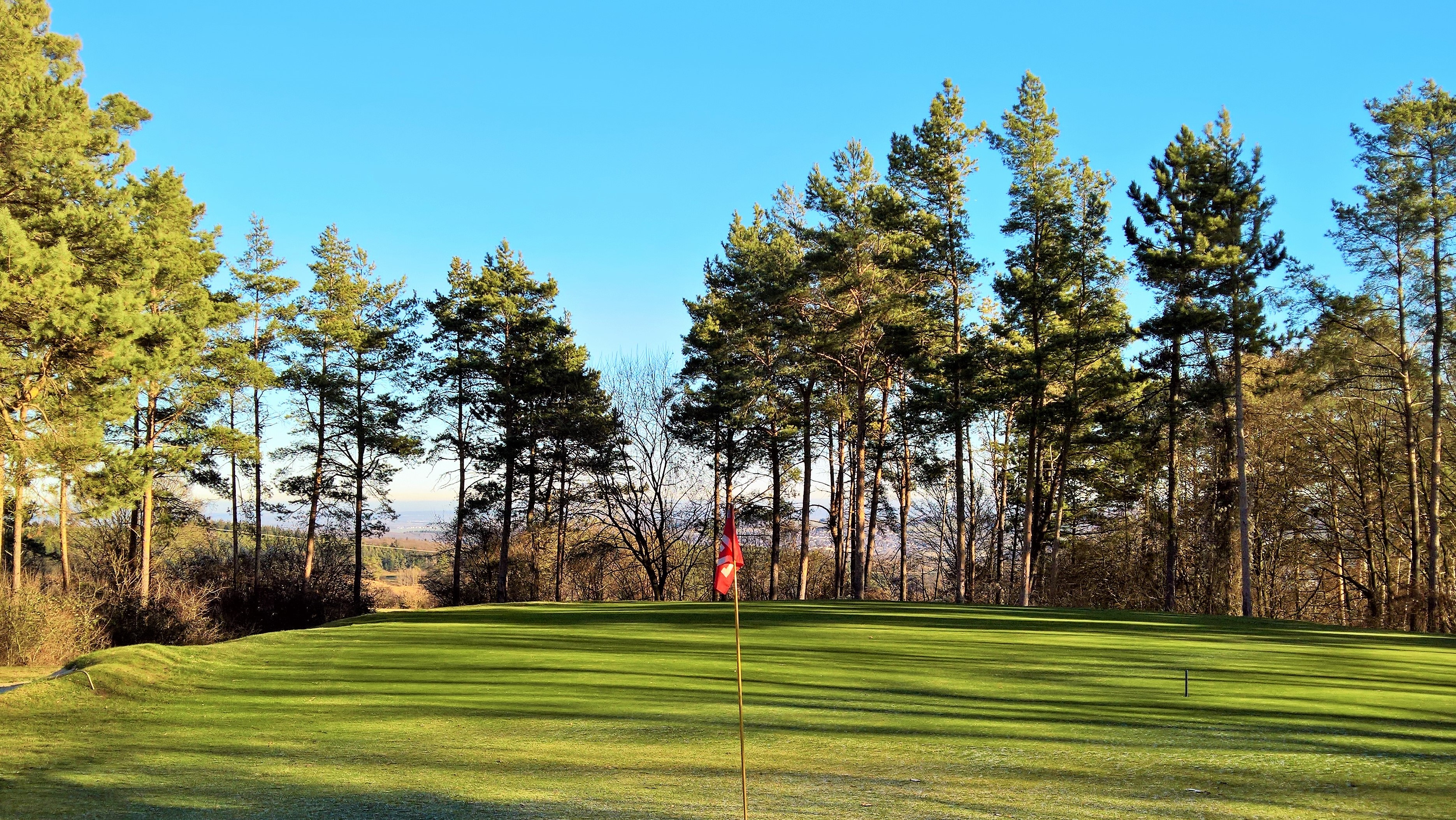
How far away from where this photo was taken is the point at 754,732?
8164 millimetres

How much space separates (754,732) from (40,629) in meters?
17.0

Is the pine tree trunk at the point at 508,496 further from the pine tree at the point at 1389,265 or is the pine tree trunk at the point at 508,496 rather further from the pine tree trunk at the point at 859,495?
the pine tree at the point at 1389,265

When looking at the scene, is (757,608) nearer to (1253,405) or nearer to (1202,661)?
(1202,661)

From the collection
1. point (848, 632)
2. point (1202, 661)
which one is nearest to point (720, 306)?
point (848, 632)

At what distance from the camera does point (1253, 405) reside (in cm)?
3102

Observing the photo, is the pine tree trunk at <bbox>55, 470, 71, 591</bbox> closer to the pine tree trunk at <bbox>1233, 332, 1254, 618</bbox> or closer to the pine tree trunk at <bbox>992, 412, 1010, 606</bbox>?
the pine tree trunk at <bbox>992, 412, 1010, 606</bbox>

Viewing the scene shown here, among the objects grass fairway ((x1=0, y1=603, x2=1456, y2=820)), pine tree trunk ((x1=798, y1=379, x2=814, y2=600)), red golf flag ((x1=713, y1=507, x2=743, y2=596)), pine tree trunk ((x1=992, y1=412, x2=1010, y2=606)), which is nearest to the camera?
red golf flag ((x1=713, y1=507, x2=743, y2=596))

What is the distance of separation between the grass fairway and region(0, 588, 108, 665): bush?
5.53 meters

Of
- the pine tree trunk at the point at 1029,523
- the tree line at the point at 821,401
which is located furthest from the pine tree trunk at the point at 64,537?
the pine tree trunk at the point at 1029,523

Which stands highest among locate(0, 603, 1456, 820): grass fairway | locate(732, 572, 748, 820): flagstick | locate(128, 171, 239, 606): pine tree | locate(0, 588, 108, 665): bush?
locate(128, 171, 239, 606): pine tree

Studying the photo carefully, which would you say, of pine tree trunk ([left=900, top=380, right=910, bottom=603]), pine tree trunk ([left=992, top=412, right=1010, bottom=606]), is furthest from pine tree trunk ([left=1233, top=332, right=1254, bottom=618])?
pine tree trunk ([left=900, top=380, right=910, bottom=603])

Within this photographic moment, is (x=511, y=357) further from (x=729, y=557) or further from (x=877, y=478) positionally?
(x=729, y=557)

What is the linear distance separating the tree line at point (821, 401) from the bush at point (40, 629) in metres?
2.82

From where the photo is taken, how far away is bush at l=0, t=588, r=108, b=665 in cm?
1736
